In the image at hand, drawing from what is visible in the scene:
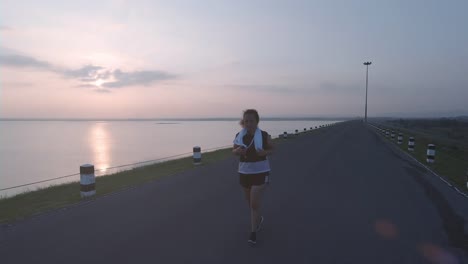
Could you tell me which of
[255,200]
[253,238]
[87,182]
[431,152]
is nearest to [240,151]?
[255,200]

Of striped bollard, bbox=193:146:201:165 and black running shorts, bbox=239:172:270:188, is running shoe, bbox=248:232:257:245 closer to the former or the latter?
black running shorts, bbox=239:172:270:188

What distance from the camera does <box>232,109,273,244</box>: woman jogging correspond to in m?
4.61

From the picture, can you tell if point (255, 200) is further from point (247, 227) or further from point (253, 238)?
point (247, 227)

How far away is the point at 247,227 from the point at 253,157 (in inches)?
54.1

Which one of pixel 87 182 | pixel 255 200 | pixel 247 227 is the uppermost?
pixel 255 200

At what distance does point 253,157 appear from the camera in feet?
15.2

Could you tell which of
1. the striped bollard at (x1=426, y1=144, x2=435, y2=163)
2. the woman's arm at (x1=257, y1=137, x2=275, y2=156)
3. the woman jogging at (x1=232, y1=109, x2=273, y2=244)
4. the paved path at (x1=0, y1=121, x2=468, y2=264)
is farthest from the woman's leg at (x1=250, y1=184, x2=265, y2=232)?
the striped bollard at (x1=426, y1=144, x2=435, y2=163)

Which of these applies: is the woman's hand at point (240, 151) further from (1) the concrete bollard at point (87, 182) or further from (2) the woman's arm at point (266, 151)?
(1) the concrete bollard at point (87, 182)

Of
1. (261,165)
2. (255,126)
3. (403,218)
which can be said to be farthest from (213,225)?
(403,218)

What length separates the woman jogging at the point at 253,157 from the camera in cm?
461

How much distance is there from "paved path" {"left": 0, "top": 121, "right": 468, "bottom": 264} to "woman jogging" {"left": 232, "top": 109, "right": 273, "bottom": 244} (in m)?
0.58

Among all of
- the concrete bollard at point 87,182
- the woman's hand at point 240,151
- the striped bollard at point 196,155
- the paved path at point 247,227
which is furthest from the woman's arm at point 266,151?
the striped bollard at point 196,155

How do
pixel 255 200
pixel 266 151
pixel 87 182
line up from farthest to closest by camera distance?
1. pixel 87 182
2. pixel 255 200
3. pixel 266 151

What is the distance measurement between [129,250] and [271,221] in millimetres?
2447
